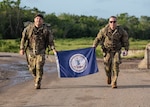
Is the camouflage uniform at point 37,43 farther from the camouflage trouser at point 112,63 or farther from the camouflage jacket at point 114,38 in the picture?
the camouflage trouser at point 112,63

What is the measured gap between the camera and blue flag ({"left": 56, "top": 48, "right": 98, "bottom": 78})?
13.4 meters

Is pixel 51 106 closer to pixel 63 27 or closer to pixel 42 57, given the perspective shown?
pixel 42 57

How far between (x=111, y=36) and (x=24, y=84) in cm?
301

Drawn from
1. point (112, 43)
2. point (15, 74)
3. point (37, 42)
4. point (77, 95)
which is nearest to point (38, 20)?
point (37, 42)

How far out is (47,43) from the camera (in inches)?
513

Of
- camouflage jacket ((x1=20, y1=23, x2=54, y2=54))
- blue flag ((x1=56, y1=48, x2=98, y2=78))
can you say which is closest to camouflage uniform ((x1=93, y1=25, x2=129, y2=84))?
blue flag ((x1=56, y1=48, x2=98, y2=78))

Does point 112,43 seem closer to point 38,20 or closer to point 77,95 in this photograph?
point 38,20

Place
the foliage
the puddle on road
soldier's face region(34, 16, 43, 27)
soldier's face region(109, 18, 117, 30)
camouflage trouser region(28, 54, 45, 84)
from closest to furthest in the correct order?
soldier's face region(34, 16, 43, 27), camouflage trouser region(28, 54, 45, 84), soldier's face region(109, 18, 117, 30), the puddle on road, the foliage

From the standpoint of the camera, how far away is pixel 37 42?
42.3ft

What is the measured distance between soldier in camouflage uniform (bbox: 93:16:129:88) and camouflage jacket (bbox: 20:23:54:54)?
1.45 meters

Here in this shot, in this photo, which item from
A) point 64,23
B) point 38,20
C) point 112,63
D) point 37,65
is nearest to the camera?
point 38,20

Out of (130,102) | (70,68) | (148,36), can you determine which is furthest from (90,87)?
(148,36)

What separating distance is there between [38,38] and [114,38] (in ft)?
6.96

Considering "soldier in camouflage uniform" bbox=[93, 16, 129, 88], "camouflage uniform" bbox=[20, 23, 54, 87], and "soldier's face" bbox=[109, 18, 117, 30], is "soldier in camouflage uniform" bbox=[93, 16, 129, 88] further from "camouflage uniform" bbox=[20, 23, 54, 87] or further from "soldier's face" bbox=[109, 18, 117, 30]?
"camouflage uniform" bbox=[20, 23, 54, 87]
